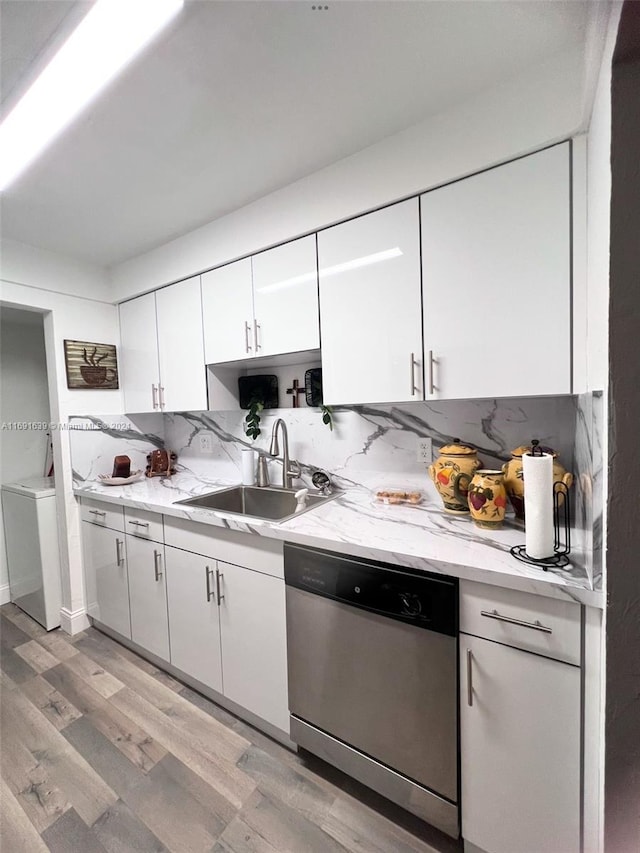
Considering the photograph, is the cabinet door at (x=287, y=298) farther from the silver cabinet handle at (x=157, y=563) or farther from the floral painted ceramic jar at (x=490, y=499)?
the silver cabinet handle at (x=157, y=563)

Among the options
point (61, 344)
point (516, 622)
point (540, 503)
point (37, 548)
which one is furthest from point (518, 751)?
point (61, 344)

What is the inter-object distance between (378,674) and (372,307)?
1359 millimetres

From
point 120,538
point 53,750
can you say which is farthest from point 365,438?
point 53,750

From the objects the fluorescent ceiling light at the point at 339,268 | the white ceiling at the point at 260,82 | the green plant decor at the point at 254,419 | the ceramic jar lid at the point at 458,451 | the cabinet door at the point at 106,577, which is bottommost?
the cabinet door at the point at 106,577

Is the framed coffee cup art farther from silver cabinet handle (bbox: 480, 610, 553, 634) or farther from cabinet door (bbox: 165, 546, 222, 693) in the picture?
silver cabinet handle (bbox: 480, 610, 553, 634)

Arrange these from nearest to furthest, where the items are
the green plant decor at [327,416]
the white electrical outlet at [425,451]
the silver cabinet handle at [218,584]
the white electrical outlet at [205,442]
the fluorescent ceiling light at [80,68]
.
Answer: the fluorescent ceiling light at [80,68] < the silver cabinet handle at [218,584] < the white electrical outlet at [425,451] < the green plant decor at [327,416] < the white electrical outlet at [205,442]

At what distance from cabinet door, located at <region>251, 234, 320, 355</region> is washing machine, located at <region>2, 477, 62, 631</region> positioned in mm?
1923

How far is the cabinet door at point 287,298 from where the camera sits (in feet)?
5.29

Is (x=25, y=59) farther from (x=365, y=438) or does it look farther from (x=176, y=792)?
(x=176, y=792)

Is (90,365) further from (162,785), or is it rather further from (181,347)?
(162,785)

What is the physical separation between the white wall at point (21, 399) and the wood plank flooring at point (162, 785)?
5.26 ft

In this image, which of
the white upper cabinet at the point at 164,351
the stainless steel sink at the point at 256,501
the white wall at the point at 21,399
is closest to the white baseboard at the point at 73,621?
the white wall at the point at 21,399

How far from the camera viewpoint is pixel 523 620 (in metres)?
0.94

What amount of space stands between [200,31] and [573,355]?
4.62ft
